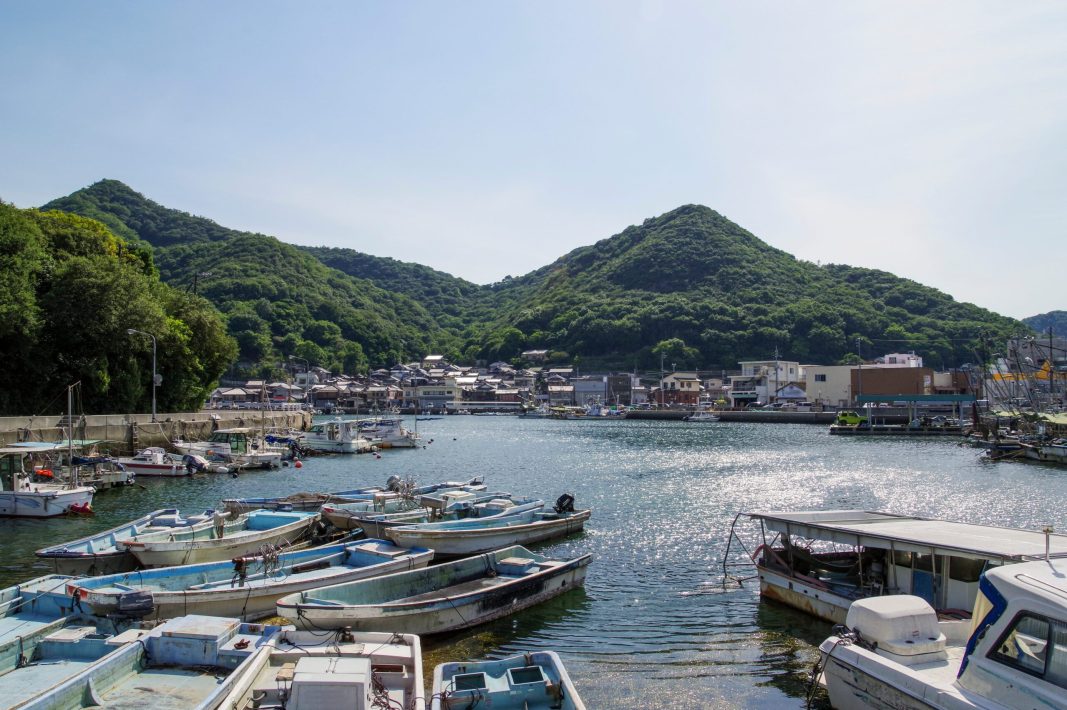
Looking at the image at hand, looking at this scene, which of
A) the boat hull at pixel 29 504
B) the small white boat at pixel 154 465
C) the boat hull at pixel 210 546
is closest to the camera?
the boat hull at pixel 210 546

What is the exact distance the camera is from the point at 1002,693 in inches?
299

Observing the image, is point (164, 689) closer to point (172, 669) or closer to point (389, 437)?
point (172, 669)

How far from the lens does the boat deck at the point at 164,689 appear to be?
8.56 meters

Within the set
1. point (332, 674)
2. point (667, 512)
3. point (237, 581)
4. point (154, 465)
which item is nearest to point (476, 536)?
point (237, 581)

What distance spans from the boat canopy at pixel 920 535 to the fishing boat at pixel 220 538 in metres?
12.6

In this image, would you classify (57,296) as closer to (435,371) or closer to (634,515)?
(634,515)

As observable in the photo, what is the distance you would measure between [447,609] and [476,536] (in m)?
5.99

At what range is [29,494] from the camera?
25.1 m

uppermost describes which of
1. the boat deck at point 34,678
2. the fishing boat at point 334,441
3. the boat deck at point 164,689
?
the boat deck at point 34,678

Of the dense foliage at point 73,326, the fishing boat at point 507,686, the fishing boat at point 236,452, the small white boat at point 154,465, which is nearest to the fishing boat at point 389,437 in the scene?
the fishing boat at point 236,452

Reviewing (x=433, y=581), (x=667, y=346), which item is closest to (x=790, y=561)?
(x=433, y=581)

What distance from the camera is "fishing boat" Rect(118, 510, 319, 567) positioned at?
17.1 meters

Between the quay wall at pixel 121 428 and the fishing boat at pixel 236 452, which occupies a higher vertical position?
the quay wall at pixel 121 428

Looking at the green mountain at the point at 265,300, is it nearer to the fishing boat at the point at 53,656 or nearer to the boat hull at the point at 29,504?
the boat hull at the point at 29,504
